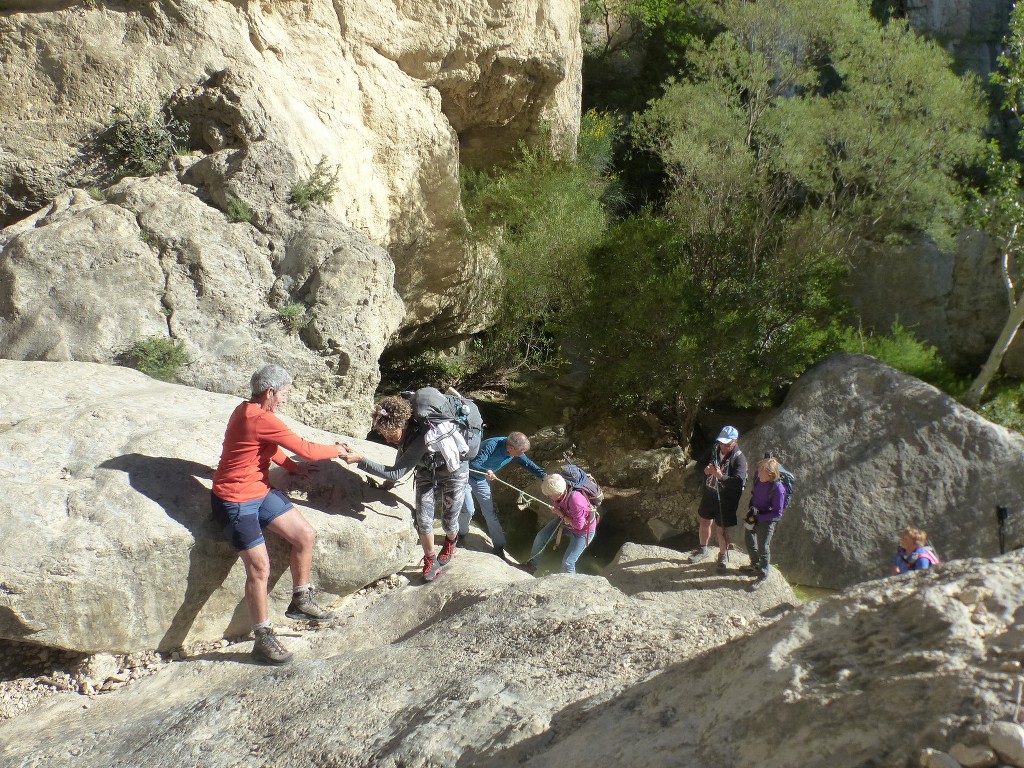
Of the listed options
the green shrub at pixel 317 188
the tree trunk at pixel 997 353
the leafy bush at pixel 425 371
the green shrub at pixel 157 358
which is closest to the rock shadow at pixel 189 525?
the green shrub at pixel 157 358

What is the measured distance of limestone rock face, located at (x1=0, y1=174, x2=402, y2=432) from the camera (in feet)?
24.0

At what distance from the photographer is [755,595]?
7.39m

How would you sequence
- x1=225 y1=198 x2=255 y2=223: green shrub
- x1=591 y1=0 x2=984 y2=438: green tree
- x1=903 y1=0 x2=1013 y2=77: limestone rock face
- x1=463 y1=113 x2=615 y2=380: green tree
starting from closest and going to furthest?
1. x1=225 y1=198 x2=255 y2=223: green shrub
2. x1=591 y1=0 x2=984 y2=438: green tree
3. x1=463 y1=113 x2=615 y2=380: green tree
4. x1=903 y1=0 x2=1013 y2=77: limestone rock face

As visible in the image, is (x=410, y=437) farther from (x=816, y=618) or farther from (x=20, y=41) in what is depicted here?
(x=20, y=41)

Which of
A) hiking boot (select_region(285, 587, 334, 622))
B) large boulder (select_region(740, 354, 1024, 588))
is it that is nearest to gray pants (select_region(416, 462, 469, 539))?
hiking boot (select_region(285, 587, 334, 622))

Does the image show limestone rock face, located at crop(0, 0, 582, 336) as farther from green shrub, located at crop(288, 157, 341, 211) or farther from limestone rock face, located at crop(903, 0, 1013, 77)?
limestone rock face, located at crop(903, 0, 1013, 77)

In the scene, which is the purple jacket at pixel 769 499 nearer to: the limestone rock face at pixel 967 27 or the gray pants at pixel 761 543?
the gray pants at pixel 761 543

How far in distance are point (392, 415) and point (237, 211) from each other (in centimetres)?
365

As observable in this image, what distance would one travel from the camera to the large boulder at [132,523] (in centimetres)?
470

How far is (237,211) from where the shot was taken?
845 cm

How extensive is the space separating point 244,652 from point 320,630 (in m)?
0.53

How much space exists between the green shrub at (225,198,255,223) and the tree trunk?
12.2m

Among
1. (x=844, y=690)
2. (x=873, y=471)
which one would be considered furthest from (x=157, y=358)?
(x=873, y=471)

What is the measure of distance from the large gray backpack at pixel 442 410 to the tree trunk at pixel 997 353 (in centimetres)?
1091
